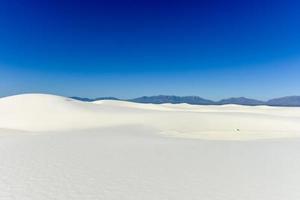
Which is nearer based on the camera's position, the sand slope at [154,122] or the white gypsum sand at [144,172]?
the white gypsum sand at [144,172]

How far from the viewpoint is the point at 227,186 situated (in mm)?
6637

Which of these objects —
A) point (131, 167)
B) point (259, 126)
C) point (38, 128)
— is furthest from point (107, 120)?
point (131, 167)

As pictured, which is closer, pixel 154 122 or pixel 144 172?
pixel 144 172

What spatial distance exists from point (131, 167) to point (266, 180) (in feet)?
11.8

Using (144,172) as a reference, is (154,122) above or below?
above

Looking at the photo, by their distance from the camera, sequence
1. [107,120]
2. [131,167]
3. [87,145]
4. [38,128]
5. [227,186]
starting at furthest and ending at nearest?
[107,120] < [38,128] < [87,145] < [131,167] < [227,186]

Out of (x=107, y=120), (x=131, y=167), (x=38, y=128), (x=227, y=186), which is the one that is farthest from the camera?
(x=107, y=120)

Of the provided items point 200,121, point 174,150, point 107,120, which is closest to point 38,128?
point 107,120

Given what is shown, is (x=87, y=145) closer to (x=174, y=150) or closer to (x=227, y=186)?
(x=174, y=150)

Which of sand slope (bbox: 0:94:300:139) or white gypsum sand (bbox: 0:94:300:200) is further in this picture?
sand slope (bbox: 0:94:300:139)

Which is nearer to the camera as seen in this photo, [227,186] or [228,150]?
[227,186]

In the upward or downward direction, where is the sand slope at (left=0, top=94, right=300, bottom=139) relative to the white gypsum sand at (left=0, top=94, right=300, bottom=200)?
upward

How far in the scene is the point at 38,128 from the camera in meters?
24.2

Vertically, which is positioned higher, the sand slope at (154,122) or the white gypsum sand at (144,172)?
the sand slope at (154,122)
